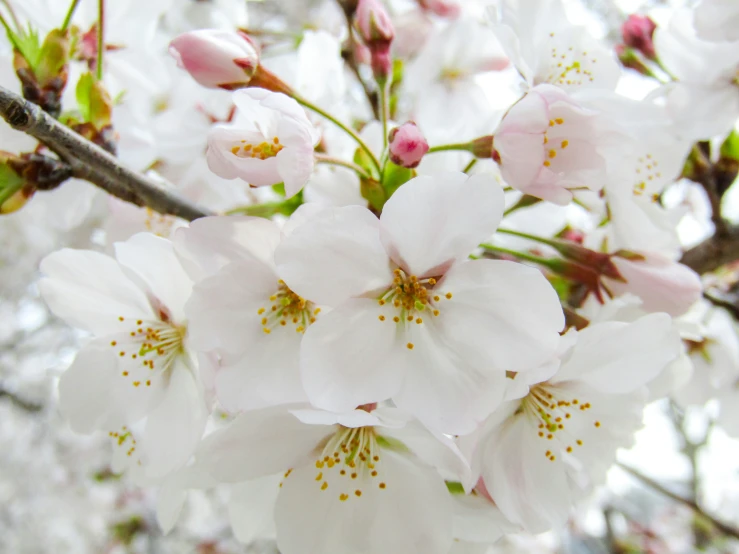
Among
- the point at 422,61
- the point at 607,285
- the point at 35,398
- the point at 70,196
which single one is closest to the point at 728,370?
the point at 607,285

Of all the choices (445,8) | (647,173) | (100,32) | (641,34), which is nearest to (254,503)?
(100,32)

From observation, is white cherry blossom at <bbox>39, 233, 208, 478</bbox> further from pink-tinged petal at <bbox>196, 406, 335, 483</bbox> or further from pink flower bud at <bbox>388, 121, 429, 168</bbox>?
pink flower bud at <bbox>388, 121, 429, 168</bbox>

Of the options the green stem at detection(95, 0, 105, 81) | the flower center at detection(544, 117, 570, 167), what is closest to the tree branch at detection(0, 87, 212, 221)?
the green stem at detection(95, 0, 105, 81)

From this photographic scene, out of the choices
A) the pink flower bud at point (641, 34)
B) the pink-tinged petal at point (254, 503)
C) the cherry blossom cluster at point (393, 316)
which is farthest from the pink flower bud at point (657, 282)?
the pink flower bud at point (641, 34)

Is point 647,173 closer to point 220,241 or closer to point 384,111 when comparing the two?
point 384,111

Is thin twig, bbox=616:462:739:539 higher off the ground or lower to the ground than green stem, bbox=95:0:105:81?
lower

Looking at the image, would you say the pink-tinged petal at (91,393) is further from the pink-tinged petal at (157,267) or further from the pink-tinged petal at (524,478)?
the pink-tinged petal at (524,478)
